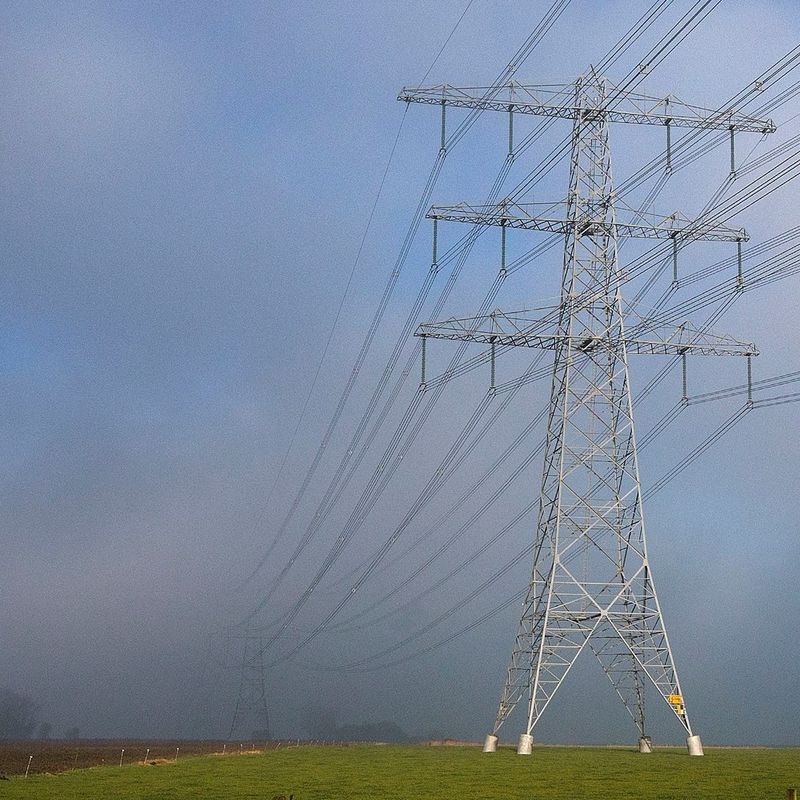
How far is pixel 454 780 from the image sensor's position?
4872 centimetres

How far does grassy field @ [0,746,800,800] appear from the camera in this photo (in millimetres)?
41719

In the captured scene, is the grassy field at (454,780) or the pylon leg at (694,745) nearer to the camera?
the grassy field at (454,780)

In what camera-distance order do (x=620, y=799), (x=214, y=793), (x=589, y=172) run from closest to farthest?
(x=620, y=799) < (x=214, y=793) < (x=589, y=172)

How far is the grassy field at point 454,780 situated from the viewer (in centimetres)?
4172

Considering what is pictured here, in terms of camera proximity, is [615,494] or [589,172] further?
[589,172]

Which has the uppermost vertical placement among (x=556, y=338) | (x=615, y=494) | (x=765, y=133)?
(x=765, y=133)

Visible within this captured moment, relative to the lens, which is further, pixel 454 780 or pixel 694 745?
pixel 694 745

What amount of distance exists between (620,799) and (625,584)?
2135cm

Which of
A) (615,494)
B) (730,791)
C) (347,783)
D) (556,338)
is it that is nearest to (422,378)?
(556,338)

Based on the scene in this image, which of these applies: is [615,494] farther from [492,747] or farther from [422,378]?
[492,747]

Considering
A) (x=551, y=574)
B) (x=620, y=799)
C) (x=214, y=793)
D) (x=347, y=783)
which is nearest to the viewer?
(x=620, y=799)

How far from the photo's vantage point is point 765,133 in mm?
58781

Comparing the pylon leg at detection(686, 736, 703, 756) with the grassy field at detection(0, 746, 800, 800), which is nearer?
the grassy field at detection(0, 746, 800, 800)

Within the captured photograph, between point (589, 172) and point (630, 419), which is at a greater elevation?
point (589, 172)
